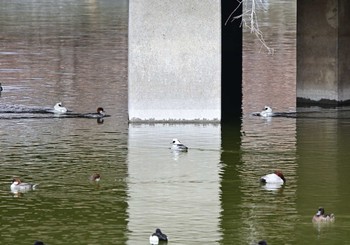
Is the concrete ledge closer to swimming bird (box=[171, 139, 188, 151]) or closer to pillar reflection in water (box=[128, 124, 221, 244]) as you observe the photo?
pillar reflection in water (box=[128, 124, 221, 244])

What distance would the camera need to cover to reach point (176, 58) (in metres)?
26.4

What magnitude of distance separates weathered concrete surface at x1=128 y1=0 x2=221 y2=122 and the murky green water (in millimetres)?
480

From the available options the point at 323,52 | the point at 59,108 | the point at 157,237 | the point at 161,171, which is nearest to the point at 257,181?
the point at 161,171

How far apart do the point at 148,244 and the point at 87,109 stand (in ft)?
41.7

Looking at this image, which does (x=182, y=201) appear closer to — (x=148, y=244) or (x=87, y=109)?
(x=148, y=244)

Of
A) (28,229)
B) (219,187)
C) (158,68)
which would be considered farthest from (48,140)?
(28,229)

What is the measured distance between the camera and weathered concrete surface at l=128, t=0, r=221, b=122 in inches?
1035

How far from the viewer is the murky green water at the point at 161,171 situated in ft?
58.0

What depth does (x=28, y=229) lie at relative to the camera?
1762cm

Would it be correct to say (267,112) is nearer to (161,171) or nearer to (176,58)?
(176,58)

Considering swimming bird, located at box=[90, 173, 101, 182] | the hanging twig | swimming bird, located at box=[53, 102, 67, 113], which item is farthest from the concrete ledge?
swimming bird, located at box=[90, 173, 101, 182]

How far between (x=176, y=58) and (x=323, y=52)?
5.47 meters

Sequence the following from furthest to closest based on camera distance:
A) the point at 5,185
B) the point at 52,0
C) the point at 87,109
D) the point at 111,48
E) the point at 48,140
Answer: the point at 52,0 < the point at 111,48 < the point at 87,109 < the point at 48,140 < the point at 5,185

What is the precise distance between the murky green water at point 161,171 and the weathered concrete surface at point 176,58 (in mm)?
480
